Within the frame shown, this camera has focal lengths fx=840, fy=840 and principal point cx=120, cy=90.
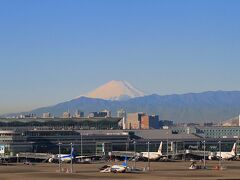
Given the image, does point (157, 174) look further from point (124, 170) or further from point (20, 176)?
point (20, 176)

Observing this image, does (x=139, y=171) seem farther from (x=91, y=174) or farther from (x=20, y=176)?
(x=20, y=176)

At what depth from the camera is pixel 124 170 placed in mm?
161125

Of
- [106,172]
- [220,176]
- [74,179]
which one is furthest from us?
[106,172]

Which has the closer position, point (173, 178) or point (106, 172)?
point (173, 178)

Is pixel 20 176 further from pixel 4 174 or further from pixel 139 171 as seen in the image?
pixel 139 171

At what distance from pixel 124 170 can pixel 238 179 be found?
28.8m

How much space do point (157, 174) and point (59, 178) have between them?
2197 cm

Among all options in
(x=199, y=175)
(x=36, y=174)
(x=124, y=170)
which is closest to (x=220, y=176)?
(x=199, y=175)

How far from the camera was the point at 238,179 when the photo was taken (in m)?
139

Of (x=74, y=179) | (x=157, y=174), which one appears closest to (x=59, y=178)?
(x=74, y=179)

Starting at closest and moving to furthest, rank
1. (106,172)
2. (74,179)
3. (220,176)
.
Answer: (74,179)
(220,176)
(106,172)

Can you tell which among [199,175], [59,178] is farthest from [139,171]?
[59,178]

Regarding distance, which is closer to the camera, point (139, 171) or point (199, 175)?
point (199, 175)

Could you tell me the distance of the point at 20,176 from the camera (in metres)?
146
